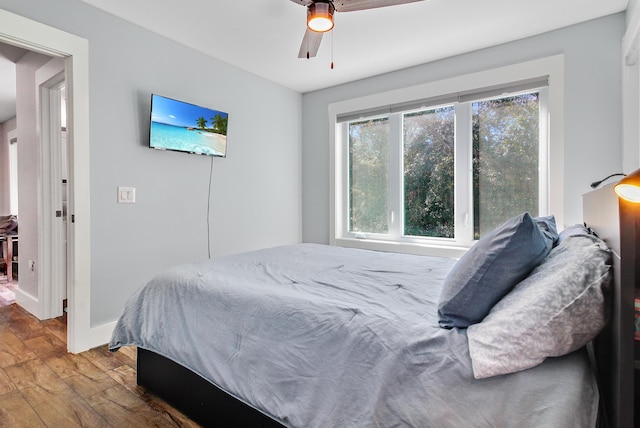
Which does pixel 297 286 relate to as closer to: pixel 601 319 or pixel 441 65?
pixel 601 319

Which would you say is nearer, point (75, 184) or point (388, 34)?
point (75, 184)

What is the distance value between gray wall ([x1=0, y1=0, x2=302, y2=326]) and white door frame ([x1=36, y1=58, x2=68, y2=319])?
38.4 inches

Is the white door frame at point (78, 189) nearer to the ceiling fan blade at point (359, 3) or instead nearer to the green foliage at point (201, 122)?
the green foliage at point (201, 122)

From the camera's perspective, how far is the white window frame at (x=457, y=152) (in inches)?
104

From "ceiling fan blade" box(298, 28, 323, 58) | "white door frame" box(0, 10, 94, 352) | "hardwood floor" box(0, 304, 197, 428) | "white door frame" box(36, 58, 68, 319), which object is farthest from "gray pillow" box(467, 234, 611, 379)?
"white door frame" box(36, 58, 68, 319)

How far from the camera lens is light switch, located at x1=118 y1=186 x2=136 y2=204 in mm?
2561

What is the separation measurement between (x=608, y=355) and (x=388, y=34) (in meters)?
2.54

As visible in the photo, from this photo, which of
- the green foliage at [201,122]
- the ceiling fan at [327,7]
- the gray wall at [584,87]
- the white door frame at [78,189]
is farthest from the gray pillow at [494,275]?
the green foliage at [201,122]

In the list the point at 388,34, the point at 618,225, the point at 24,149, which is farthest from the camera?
the point at 24,149

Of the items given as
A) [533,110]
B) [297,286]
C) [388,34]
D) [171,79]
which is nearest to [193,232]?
[171,79]

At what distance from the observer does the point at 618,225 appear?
841 millimetres

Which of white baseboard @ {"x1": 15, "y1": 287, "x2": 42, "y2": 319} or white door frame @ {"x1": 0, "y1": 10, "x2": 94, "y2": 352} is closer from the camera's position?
white door frame @ {"x1": 0, "y1": 10, "x2": 94, "y2": 352}

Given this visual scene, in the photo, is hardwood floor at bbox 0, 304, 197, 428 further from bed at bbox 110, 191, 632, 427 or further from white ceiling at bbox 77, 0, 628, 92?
white ceiling at bbox 77, 0, 628, 92

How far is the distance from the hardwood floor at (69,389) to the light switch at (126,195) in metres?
1.09
